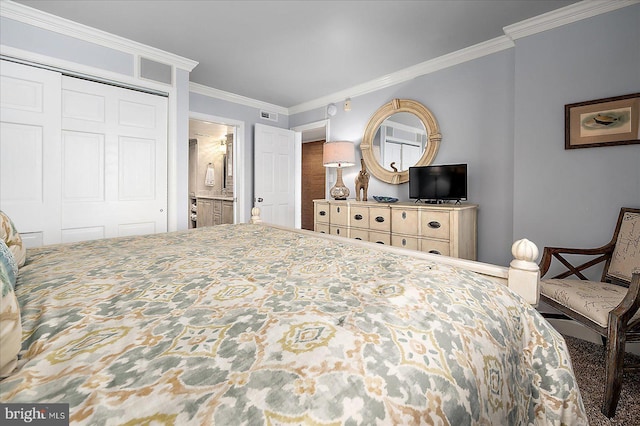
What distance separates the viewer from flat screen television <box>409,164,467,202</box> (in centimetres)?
293

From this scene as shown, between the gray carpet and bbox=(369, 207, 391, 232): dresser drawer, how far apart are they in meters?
1.73

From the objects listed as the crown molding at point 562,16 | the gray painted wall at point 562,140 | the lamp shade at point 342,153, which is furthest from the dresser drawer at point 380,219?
the crown molding at point 562,16

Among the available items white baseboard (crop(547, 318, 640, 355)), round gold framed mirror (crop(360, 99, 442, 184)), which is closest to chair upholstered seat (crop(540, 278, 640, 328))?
white baseboard (crop(547, 318, 640, 355))

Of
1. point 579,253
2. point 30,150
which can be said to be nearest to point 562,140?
point 579,253

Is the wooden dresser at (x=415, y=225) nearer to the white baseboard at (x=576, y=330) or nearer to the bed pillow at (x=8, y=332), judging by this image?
the white baseboard at (x=576, y=330)

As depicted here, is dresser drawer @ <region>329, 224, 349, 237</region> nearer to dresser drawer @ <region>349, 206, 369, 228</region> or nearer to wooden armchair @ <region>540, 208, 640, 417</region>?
dresser drawer @ <region>349, 206, 369, 228</region>

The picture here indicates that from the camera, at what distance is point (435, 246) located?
2756 mm

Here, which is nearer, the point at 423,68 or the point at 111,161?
the point at 111,161

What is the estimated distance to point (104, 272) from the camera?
106cm

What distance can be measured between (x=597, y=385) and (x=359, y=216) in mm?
2276

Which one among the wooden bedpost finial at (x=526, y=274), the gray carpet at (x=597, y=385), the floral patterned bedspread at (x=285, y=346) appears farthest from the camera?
the gray carpet at (x=597, y=385)

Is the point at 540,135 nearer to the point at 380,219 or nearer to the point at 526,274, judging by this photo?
the point at 380,219

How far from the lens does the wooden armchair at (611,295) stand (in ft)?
4.88

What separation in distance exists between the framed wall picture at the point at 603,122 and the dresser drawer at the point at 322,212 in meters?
2.44
